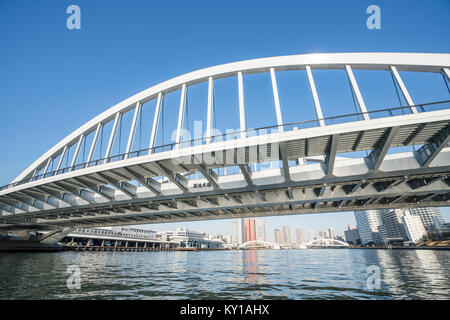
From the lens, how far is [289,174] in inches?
603

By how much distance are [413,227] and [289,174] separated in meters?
172

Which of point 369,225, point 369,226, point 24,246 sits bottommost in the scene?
point 24,246

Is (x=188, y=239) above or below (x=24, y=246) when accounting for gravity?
above

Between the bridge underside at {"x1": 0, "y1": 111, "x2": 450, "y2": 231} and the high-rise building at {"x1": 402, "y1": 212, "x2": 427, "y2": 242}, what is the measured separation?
491 ft

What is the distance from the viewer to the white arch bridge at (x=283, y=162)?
12508 millimetres

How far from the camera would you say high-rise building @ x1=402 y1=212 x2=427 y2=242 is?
430 feet

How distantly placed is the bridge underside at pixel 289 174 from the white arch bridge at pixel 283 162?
7 cm

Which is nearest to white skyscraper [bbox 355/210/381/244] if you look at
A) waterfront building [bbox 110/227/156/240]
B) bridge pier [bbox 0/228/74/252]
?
waterfront building [bbox 110/227/156/240]

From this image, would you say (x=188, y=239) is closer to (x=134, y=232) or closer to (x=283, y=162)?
(x=134, y=232)

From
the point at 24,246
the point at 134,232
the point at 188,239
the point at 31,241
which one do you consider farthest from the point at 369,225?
the point at 24,246

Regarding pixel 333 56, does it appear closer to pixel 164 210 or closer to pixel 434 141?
pixel 434 141

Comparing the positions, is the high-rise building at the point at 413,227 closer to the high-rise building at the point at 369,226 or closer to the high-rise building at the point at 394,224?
the high-rise building at the point at 394,224

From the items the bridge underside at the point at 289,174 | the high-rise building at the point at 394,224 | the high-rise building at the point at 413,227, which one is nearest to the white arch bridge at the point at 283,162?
the bridge underside at the point at 289,174

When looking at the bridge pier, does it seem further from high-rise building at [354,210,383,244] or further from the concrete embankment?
high-rise building at [354,210,383,244]
